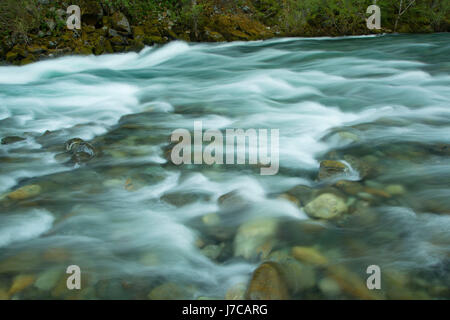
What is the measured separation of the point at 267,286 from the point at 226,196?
A: 1.39m

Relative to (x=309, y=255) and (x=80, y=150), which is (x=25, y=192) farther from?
(x=309, y=255)

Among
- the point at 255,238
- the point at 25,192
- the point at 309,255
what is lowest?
the point at 309,255

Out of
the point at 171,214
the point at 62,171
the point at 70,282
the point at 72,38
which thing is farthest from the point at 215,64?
the point at 70,282

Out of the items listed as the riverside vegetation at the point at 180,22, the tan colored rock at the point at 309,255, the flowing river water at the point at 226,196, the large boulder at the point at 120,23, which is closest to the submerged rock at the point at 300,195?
the flowing river water at the point at 226,196

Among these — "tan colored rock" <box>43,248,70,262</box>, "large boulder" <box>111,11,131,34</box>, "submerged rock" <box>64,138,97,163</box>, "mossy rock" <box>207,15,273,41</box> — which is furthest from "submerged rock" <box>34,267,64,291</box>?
"mossy rock" <box>207,15,273,41</box>

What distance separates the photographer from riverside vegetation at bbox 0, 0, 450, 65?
11719 millimetres

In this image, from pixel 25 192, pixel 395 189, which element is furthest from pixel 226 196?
pixel 25 192

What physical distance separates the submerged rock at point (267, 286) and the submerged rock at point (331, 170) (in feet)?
5.32

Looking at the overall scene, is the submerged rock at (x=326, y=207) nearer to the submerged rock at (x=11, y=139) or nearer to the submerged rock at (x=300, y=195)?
the submerged rock at (x=300, y=195)

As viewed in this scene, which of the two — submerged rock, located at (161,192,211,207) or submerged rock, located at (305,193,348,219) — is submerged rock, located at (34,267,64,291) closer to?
submerged rock, located at (161,192,211,207)

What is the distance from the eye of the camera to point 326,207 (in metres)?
3.15

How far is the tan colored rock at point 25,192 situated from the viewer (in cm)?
354
